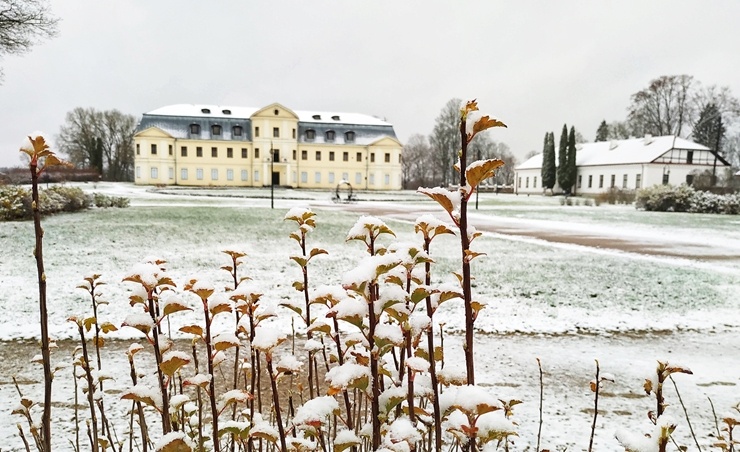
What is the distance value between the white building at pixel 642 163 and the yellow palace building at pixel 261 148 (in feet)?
80.5

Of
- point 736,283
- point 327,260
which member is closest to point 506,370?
point 327,260

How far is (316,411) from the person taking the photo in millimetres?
1199

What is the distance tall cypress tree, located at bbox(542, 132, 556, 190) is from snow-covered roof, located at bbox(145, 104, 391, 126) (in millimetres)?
21388

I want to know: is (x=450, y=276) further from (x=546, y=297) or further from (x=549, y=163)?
(x=549, y=163)

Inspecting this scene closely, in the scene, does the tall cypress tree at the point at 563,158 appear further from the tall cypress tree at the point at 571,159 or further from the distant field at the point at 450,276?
the distant field at the point at 450,276

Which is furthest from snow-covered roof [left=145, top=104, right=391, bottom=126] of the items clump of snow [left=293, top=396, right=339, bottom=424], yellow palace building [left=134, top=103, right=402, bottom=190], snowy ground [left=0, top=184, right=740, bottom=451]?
clump of snow [left=293, top=396, right=339, bottom=424]

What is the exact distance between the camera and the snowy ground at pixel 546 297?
4035 millimetres

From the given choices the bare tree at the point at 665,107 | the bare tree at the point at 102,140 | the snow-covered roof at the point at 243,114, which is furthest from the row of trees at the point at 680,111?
the bare tree at the point at 102,140

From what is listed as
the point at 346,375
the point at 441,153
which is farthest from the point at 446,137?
the point at 346,375

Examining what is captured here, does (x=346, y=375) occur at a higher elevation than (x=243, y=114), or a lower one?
lower

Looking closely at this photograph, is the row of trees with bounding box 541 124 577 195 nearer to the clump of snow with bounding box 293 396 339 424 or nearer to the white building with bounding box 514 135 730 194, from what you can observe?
the white building with bounding box 514 135 730 194

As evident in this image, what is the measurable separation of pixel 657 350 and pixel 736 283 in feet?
17.2

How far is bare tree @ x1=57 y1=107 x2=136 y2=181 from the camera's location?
2532 inches

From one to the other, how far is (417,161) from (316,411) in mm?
88440
